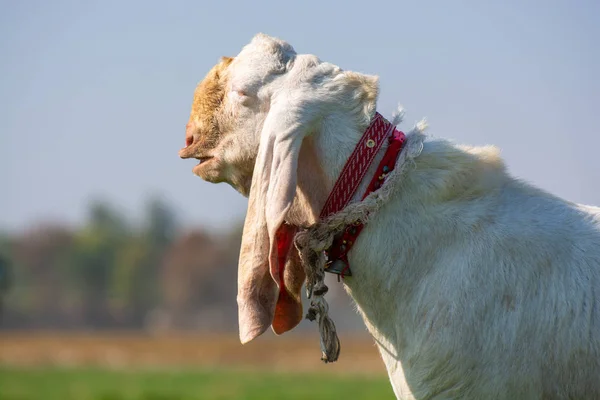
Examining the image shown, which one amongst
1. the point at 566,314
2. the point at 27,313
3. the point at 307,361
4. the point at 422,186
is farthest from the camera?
the point at 27,313

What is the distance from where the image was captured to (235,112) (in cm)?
413

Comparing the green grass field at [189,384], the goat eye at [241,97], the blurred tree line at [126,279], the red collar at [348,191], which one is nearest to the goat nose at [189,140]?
the goat eye at [241,97]

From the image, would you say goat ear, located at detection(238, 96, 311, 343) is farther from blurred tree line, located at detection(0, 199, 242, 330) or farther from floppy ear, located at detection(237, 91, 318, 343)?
blurred tree line, located at detection(0, 199, 242, 330)

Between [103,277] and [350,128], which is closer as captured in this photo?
[350,128]

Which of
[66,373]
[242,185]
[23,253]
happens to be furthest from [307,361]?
[23,253]

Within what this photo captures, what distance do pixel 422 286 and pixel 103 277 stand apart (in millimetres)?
107336

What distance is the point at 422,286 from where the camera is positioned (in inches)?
151

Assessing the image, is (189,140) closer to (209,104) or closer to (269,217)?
(209,104)

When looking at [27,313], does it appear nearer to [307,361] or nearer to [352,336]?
[352,336]

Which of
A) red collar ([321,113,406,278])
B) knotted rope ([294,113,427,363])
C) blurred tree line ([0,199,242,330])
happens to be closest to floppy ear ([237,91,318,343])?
knotted rope ([294,113,427,363])

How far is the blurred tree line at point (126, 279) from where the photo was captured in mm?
100812

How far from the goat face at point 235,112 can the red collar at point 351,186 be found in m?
0.42

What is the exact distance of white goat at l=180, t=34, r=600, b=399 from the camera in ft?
12.0

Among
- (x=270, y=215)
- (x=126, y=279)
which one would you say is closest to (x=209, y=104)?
(x=270, y=215)
